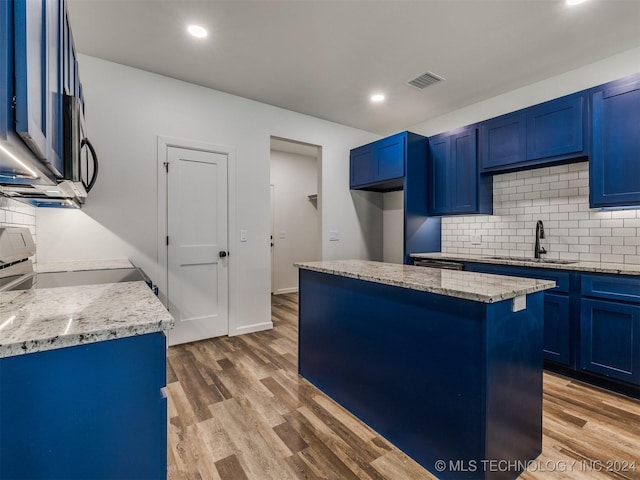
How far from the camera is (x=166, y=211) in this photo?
321 cm

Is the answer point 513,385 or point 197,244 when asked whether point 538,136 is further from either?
point 197,244

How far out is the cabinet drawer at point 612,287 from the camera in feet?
7.29

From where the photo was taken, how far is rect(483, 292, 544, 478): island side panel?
1.38 m

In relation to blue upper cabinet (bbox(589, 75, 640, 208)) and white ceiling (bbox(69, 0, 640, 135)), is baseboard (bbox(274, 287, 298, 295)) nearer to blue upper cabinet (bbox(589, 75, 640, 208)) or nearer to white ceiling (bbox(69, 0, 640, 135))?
white ceiling (bbox(69, 0, 640, 135))

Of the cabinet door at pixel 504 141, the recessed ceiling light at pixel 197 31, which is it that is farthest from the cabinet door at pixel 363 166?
the recessed ceiling light at pixel 197 31

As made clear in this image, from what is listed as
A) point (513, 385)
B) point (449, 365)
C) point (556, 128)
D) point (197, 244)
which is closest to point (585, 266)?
point (556, 128)

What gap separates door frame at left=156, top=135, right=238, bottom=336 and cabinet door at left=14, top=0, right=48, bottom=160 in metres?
2.42

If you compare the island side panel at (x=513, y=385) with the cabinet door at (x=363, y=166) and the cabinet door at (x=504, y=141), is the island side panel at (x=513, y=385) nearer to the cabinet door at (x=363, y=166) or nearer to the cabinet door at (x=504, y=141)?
the cabinet door at (x=504, y=141)

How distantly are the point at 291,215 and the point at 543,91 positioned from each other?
4325 millimetres

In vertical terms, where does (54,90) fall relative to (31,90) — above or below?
above

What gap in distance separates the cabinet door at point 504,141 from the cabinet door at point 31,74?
360 cm

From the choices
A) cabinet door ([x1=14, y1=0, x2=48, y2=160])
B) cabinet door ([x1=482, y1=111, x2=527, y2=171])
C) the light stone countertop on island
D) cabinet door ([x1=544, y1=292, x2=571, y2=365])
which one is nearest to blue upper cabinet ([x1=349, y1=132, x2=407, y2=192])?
cabinet door ([x1=482, y1=111, x2=527, y2=171])

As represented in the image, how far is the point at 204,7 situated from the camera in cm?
222

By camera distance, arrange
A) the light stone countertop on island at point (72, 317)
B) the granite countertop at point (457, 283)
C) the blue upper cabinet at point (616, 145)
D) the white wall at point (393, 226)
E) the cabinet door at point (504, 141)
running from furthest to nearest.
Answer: the white wall at point (393, 226) < the cabinet door at point (504, 141) < the blue upper cabinet at point (616, 145) < the granite countertop at point (457, 283) < the light stone countertop on island at point (72, 317)
